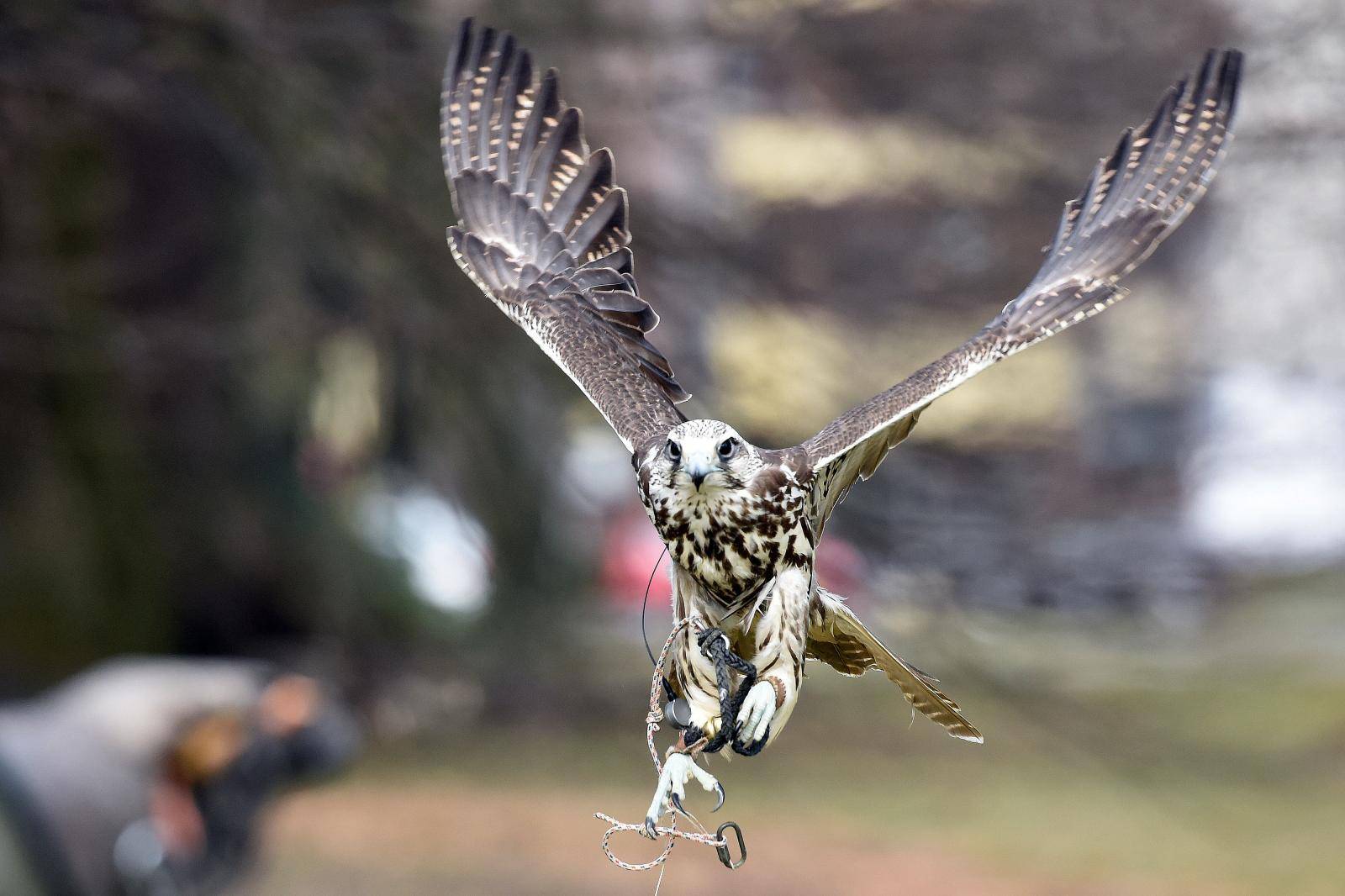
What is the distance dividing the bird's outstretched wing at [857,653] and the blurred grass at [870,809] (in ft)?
24.2

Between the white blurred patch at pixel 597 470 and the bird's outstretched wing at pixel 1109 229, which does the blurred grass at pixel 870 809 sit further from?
the bird's outstretched wing at pixel 1109 229

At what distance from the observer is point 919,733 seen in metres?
12.2

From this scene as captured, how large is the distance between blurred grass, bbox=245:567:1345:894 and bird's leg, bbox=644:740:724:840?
25.3 feet

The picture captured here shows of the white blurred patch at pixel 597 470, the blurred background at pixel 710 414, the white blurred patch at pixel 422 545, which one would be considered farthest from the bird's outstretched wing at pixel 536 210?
the white blurred patch at pixel 422 545

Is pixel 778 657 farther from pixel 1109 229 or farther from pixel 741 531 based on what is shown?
pixel 1109 229

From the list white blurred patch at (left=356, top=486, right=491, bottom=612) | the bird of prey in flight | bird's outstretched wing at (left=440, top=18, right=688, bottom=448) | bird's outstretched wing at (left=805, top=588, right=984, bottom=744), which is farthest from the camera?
white blurred patch at (left=356, top=486, right=491, bottom=612)

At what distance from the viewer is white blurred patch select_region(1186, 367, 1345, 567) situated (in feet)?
28.2

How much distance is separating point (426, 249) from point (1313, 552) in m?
6.58

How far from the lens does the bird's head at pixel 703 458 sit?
3.93ft

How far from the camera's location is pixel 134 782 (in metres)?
5.42

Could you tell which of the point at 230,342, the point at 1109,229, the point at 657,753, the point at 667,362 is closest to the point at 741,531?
the point at 657,753

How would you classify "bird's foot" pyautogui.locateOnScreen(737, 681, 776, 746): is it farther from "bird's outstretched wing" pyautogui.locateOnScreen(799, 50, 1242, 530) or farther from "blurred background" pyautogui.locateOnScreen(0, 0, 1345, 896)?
"blurred background" pyautogui.locateOnScreen(0, 0, 1345, 896)

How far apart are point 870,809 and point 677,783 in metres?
10.1

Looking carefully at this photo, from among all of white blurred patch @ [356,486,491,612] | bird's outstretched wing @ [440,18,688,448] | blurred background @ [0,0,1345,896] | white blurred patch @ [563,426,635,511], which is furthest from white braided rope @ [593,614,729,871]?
white blurred patch @ [356,486,491,612]
